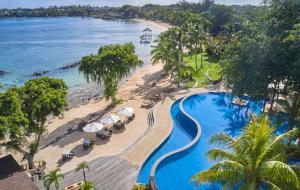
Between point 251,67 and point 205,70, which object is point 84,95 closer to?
point 205,70

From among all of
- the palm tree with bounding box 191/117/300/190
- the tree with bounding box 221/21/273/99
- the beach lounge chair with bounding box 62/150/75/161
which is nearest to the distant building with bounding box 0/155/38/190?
the beach lounge chair with bounding box 62/150/75/161

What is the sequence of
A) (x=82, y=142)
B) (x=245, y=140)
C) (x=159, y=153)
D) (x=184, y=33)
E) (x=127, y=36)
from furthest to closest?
1. (x=127, y=36)
2. (x=184, y=33)
3. (x=82, y=142)
4. (x=159, y=153)
5. (x=245, y=140)

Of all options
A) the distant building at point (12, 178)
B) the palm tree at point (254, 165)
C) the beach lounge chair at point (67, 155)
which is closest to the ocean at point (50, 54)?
the beach lounge chair at point (67, 155)

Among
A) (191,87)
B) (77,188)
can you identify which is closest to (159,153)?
(77,188)

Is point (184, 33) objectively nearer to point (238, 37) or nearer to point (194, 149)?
point (238, 37)

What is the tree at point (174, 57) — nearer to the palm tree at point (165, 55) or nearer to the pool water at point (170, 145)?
the palm tree at point (165, 55)
